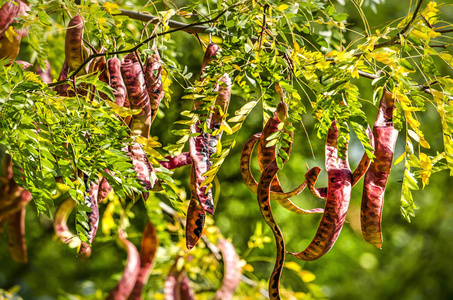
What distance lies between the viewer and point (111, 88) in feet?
3.39

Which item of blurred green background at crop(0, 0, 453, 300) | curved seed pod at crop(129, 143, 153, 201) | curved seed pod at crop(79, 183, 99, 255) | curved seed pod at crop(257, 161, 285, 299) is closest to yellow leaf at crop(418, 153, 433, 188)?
curved seed pod at crop(257, 161, 285, 299)

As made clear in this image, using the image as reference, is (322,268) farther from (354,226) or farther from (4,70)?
(4,70)

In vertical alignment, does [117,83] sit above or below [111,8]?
below

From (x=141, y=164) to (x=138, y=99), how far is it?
0.13 metres

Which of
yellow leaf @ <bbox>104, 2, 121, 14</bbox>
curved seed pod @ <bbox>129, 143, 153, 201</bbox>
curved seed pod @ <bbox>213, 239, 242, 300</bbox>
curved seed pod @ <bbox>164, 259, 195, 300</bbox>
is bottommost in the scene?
curved seed pod @ <bbox>164, 259, 195, 300</bbox>

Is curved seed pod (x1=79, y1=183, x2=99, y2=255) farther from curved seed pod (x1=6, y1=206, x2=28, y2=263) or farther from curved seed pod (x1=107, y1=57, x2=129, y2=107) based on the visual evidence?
curved seed pod (x1=6, y1=206, x2=28, y2=263)

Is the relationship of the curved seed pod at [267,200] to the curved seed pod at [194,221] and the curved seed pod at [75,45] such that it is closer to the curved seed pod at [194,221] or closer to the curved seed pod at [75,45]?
the curved seed pod at [194,221]

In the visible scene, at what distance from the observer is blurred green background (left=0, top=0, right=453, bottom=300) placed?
340 cm

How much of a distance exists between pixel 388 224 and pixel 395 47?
3.19 m

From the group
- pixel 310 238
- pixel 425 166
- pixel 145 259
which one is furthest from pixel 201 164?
pixel 310 238

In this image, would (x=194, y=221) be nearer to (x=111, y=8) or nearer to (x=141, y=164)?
(x=141, y=164)

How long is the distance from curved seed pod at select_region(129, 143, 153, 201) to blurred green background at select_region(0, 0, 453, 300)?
197cm

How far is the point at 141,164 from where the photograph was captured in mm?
966

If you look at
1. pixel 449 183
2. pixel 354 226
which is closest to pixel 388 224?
pixel 354 226
